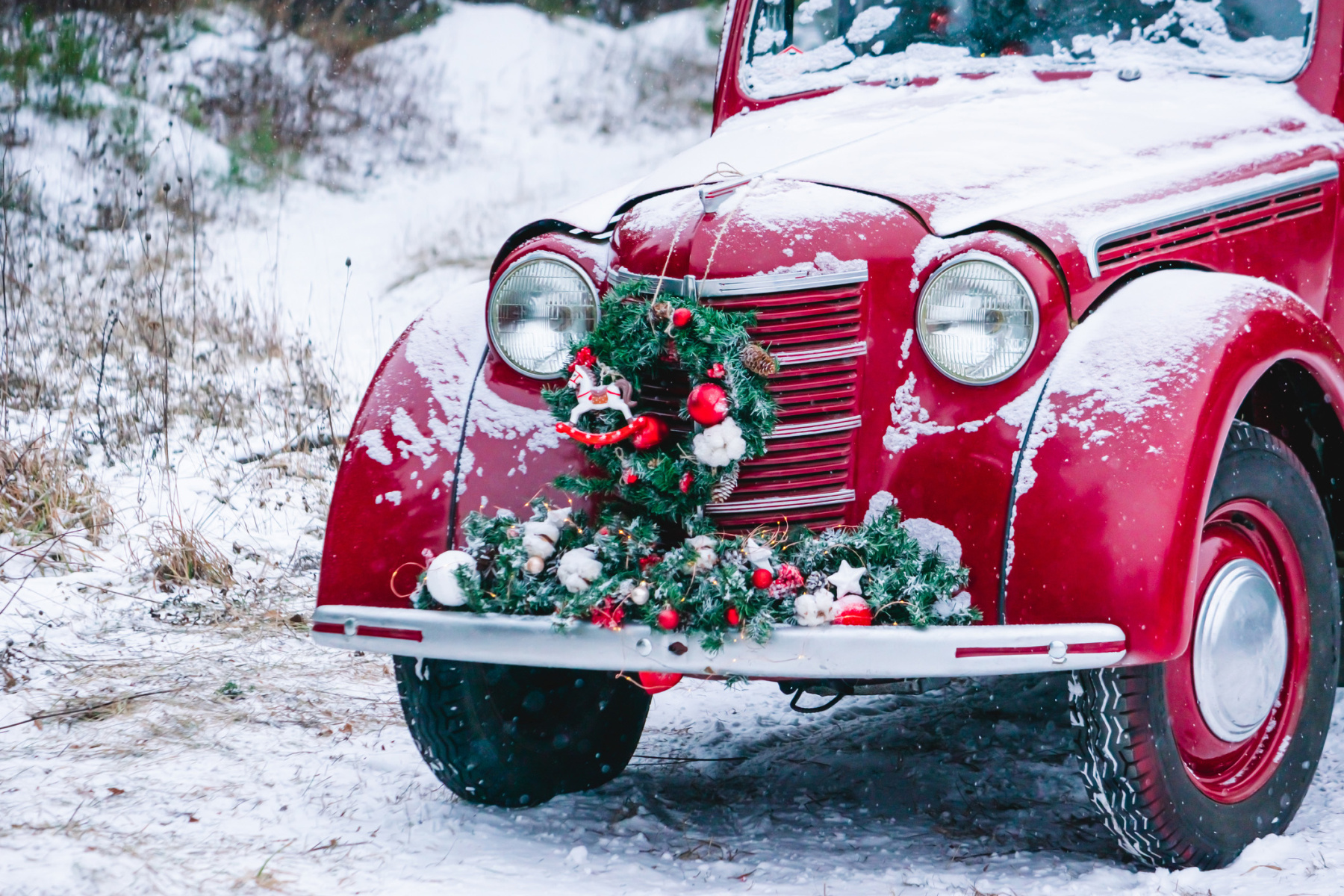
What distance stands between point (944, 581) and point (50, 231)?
7757mm

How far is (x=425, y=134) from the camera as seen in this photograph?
12297mm

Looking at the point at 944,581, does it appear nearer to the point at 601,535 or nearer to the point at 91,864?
the point at 601,535

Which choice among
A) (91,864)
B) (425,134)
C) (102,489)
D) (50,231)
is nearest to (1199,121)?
(91,864)

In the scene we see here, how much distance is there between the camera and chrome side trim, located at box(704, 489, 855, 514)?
7.96ft

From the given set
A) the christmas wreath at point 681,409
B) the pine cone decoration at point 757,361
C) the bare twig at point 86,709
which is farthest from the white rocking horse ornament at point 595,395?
the bare twig at point 86,709

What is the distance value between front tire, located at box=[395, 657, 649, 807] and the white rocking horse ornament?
0.67m

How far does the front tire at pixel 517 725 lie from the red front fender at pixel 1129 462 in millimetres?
1000

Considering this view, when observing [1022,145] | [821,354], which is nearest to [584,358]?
[821,354]

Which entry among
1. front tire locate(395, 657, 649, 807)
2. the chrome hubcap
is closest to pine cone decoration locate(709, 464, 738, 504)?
front tire locate(395, 657, 649, 807)

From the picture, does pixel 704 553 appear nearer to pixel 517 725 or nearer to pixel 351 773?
pixel 517 725

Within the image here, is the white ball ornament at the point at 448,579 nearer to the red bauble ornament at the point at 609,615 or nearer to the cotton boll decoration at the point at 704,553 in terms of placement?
the red bauble ornament at the point at 609,615

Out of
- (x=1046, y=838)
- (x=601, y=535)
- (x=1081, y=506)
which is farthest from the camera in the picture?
(x=1046, y=838)

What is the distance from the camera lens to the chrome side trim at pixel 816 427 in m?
2.42

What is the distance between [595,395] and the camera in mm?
2402
